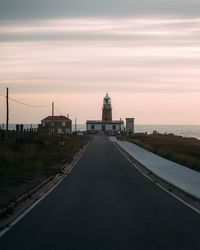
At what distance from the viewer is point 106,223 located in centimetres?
1115

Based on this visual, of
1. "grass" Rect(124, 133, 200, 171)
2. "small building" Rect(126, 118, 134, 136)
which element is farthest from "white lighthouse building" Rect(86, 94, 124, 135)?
"grass" Rect(124, 133, 200, 171)

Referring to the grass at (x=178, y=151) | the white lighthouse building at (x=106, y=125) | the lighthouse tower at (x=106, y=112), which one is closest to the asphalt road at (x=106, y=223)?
the grass at (x=178, y=151)

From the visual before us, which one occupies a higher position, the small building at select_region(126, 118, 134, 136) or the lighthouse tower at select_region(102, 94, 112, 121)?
the lighthouse tower at select_region(102, 94, 112, 121)

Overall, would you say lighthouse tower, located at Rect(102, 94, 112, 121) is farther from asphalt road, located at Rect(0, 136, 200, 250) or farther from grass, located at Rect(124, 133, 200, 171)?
asphalt road, located at Rect(0, 136, 200, 250)

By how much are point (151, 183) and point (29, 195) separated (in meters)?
6.75

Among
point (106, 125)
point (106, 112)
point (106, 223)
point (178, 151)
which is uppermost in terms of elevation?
point (106, 112)

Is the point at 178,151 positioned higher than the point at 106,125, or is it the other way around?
the point at 106,125

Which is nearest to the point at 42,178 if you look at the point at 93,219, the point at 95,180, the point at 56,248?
the point at 95,180

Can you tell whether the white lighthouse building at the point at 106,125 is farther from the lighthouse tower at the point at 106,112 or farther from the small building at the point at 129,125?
→ the small building at the point at 129,125

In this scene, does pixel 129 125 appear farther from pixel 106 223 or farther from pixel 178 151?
pixel 106 223

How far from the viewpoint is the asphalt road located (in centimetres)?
906

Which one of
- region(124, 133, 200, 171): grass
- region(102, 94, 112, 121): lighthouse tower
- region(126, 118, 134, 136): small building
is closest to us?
region(124, 133, 200, 171): grass

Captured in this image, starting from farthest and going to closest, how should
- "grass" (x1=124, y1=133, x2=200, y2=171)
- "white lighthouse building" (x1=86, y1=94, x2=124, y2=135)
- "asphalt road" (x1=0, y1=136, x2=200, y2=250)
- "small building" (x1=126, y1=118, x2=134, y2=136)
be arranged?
"white lighthouse building" (x1=86, y1=94, x2=124, y2=135) → "small building" (x1=126, y1=118, x2=134, y2=136) → "grass" (x1=124, y1=133, x2=200, y2=171) → "asphalt road" (x1=0, y1=136, x2=200, y2=250)

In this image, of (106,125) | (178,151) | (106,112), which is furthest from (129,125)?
(178,151)
